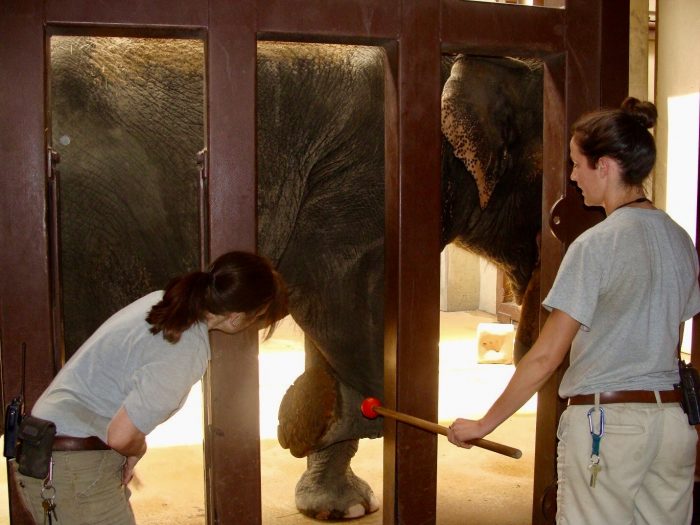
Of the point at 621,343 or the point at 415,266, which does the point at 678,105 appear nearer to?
the point at 415,266

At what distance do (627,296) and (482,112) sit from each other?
136 cm

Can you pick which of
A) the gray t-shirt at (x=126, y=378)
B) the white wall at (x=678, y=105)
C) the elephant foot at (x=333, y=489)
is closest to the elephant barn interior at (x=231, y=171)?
the gray t-shirt at (x=126, y=378)

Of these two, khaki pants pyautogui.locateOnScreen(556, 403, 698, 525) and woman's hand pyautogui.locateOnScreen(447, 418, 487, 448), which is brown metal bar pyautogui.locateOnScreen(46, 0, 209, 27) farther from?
khaki pants pyautogui.locateOnScreen(556, 403, 698, 525)

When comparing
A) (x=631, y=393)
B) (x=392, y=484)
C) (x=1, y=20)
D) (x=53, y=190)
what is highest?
(x=1, y=20)

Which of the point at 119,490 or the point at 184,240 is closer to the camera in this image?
the point at 119,490

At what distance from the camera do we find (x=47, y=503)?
1989 mm

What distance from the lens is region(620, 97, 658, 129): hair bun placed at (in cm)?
200

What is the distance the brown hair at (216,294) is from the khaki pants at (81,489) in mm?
369

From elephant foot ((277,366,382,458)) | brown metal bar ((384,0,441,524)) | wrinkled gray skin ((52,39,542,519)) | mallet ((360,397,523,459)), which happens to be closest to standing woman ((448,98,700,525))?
mallet ((360,397,523,459))

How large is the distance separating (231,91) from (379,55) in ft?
3.81

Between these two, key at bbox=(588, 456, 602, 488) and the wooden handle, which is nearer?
key at bbox=(588, 456, 602, 488)

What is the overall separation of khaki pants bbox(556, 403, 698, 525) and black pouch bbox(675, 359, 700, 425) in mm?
19

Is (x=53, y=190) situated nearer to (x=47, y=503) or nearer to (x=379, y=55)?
(x=47, y=503)

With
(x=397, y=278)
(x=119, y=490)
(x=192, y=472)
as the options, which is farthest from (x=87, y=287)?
(x=192, y=472)
